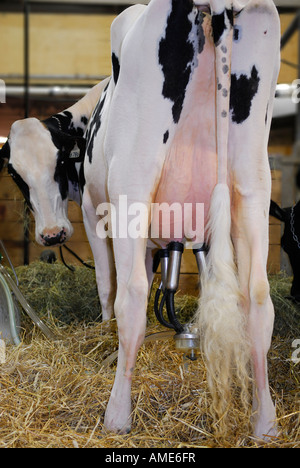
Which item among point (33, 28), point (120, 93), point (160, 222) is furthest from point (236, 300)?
point (33, 28)

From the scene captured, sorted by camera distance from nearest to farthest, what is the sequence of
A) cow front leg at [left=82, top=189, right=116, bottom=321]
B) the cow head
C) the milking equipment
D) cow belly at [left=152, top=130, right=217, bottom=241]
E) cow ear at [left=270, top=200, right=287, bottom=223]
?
cow belly at [left=152, top=130, right=217, bottom=241] → the milking equipment → cow front leg at [left=82, top=189, right=116, bottom=321] → the cow head → cow ear at [left=270, top=200, right=287, bottom=223]

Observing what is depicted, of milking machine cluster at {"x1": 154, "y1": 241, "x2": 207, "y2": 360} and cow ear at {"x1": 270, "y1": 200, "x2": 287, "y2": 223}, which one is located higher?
cow ear at {"x1": 270, "y1": 200, "x2": 287, "y2": 223}

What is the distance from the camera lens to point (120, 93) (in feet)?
6.04

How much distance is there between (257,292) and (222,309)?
0.16 m

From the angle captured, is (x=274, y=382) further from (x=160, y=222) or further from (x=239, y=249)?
(x=160, y=222)

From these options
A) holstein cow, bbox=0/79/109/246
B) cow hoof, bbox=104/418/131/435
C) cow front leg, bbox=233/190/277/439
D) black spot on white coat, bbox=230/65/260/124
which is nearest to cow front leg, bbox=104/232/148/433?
cow hoof, bbox=104/418/131/435

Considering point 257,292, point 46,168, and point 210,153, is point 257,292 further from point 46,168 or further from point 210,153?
point 46,168

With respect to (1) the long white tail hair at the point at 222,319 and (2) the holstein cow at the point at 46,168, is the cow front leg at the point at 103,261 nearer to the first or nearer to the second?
(2) the holstein cow at the point at 46,168

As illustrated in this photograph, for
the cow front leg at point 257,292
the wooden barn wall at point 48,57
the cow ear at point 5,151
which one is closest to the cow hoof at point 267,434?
the cow front leg at point 257,292

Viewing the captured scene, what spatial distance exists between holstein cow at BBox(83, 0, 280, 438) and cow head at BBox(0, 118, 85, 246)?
4.25ft

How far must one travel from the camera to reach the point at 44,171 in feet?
10.1

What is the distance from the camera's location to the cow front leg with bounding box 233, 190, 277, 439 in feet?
5.36

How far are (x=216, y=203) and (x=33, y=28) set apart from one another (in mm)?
4478

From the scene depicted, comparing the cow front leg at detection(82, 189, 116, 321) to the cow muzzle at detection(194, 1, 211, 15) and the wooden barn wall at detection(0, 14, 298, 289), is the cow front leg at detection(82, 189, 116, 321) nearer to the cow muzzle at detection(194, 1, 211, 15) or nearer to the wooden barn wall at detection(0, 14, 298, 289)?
the wooden barn wall at detection(0, 14, 298, 289)
